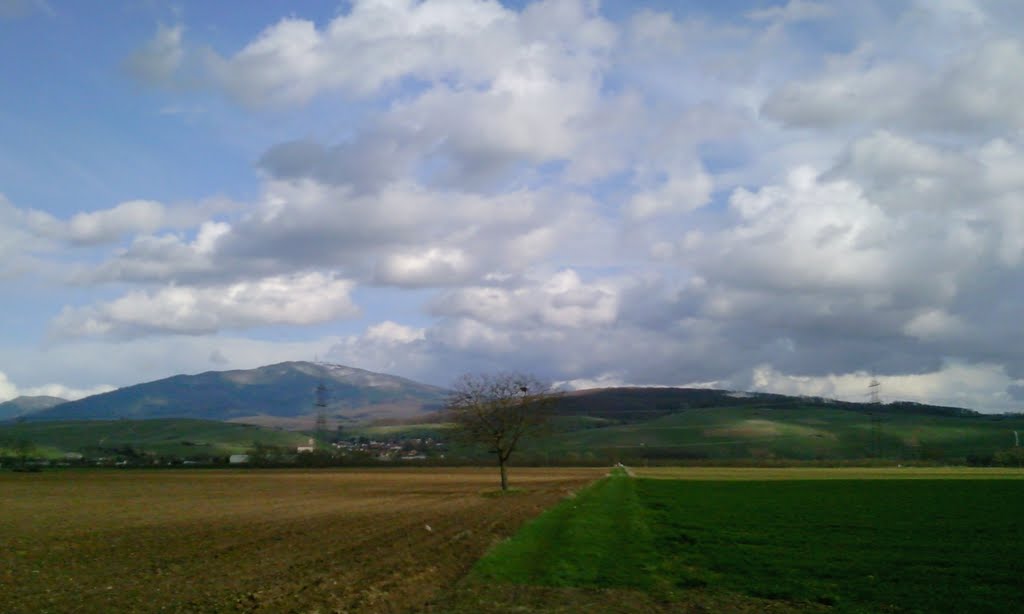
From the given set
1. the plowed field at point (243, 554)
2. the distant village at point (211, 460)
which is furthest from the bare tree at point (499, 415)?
the distant village at point (211, 460)

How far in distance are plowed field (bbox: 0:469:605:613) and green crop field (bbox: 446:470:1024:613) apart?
6.50 feet

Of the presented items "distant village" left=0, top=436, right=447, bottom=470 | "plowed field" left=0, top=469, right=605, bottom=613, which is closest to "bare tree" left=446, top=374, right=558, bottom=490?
"plowed field" left=0, top=469, right=605, bottom=613

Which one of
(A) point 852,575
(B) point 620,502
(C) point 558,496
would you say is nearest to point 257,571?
(A) point 852,575

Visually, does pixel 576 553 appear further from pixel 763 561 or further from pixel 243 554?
pixel 243 554

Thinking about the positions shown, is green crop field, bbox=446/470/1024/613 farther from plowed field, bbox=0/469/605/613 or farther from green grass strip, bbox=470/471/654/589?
plowed field, bbox=0/469/605/613

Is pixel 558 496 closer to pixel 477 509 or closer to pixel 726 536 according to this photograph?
pixel 477 509

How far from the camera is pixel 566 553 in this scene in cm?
2652

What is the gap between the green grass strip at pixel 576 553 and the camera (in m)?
21.7

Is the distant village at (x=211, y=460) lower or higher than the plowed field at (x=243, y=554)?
lower

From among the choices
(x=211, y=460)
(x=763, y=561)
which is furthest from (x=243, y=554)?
(x=211, y=460)

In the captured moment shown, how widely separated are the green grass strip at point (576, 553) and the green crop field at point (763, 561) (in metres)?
0.05

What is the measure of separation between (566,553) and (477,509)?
22060 mm

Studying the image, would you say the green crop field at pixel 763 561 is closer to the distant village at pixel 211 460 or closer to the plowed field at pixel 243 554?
the plowed field at pixel 243 554

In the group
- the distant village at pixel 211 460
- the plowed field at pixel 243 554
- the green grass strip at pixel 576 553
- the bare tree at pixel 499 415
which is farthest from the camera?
the distant village at pixel 211 460
